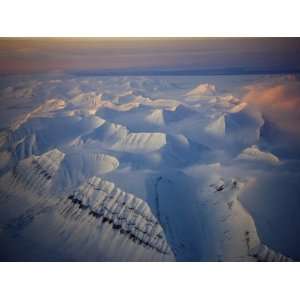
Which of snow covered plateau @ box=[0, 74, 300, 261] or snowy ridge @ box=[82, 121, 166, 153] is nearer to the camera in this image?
snow covered plateau @ box=[0, 74, 300, 261]

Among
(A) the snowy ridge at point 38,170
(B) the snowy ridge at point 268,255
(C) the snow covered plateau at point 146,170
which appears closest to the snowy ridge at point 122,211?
(C) the snow covered plateau at point 146,170

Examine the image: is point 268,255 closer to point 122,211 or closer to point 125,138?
point 122,211

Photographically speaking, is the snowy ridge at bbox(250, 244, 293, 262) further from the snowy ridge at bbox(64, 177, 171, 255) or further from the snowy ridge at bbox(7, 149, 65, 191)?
the snowy ridge at bbox(7, 149, 65, 191)

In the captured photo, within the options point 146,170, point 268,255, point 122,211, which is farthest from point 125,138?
point 268,255

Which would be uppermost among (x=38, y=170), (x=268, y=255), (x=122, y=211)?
(x=38, y=170)

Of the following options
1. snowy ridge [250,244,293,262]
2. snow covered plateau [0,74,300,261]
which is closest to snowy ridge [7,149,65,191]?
snow covered plateau [0,74,300,261]

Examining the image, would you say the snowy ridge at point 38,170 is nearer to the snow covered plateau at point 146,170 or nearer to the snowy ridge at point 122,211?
the snow covered plateau at point 146,170
